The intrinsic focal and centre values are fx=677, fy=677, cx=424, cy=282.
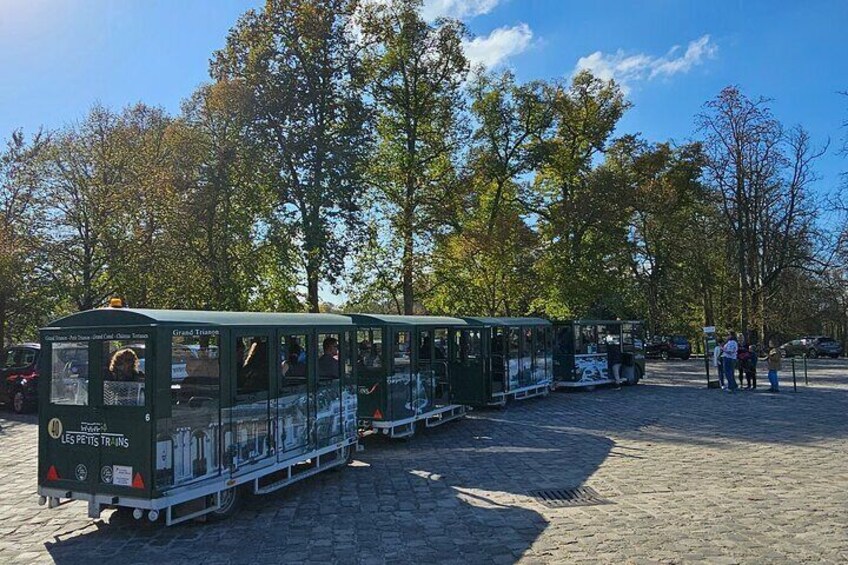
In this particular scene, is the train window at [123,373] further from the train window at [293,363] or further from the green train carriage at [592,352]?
the green train carriage at [592,352]

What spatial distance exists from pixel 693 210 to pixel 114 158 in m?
32.7

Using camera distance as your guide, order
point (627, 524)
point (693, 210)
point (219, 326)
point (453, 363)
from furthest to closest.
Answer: point (693, 210) → point (453, 363) → point (219, 326) → point (627, 524)

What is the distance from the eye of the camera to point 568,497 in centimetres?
868

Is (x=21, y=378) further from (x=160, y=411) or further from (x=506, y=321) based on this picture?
(x=160, y=411)

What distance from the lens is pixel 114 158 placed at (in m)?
27.0

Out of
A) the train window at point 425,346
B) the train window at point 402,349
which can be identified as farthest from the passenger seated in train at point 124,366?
the train window at point 425,346

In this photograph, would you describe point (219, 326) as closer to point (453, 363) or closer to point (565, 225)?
point (453, 363)

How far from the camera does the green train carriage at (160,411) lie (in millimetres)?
6992

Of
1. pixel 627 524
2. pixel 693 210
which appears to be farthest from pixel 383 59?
pixel 627 524

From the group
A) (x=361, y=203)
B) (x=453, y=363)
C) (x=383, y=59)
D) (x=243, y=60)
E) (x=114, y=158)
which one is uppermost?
(x=383, y=59)

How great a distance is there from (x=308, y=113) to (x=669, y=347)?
29485 mm

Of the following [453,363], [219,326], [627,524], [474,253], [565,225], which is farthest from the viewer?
[565,225]

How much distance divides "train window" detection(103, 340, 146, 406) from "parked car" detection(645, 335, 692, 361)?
41.0 meters

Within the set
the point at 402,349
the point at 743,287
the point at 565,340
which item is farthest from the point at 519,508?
the point at 743,287
